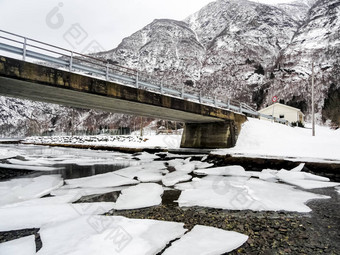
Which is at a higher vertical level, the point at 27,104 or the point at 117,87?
the point at 27,104

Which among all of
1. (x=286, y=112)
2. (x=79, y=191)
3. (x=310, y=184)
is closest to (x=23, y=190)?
(x=79, y=191)

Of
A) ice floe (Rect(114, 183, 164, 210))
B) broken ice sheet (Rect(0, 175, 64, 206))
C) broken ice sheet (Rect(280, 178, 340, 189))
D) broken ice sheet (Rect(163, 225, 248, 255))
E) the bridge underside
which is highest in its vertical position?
the bridge underside

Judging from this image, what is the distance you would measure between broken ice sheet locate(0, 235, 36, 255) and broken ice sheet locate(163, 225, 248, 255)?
74.9 inches

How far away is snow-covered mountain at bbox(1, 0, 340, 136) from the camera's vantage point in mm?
67938

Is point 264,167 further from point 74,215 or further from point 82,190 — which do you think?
point 74,215

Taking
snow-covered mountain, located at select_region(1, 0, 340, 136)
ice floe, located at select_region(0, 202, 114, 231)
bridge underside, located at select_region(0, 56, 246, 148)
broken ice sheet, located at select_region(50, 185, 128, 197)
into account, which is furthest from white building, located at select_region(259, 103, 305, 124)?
A: ice floe, located at select_region(0, 202, 114, 231)

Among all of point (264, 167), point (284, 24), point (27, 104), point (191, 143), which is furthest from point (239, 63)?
point (27, 104)

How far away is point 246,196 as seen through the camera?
5477 mm

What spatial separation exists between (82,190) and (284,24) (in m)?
137

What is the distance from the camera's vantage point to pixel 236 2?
13525 cm

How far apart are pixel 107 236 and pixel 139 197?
241 centimetres

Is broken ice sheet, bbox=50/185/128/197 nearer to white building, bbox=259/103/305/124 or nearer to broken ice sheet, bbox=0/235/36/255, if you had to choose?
broken ice sheet, bbox=0/235/36/255

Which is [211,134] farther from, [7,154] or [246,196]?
[7,154]

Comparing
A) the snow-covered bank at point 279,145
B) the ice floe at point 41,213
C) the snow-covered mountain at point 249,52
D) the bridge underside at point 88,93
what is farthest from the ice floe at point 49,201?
the snow-covered mountain at point 249,52
